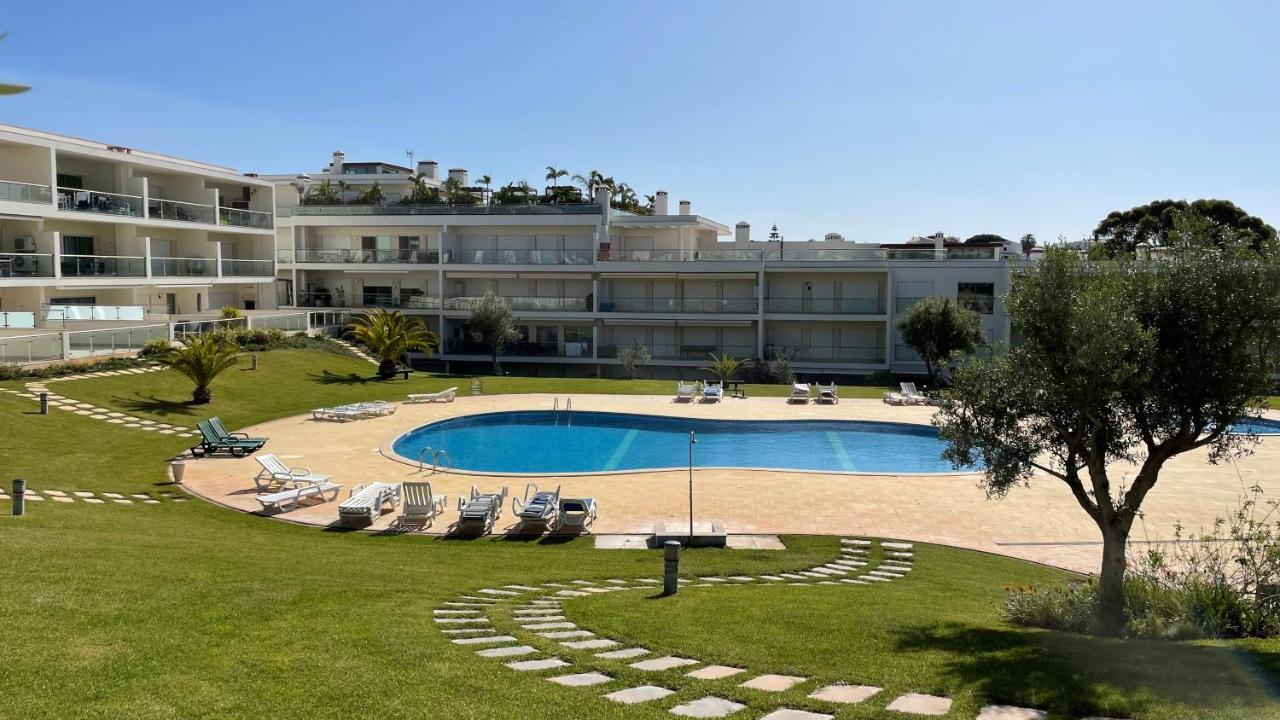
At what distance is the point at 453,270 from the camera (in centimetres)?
4606

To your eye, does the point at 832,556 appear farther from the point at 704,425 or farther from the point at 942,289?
the point at 942,289

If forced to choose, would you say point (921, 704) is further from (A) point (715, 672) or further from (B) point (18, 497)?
(B) point (18, 497)

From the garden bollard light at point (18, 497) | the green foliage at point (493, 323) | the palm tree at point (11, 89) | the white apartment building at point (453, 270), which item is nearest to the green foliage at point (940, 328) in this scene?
the white apartment building at point (453, 270)

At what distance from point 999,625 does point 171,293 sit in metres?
39.0

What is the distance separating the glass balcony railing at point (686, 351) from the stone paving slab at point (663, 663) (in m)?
35.1

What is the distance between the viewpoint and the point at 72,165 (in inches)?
1362

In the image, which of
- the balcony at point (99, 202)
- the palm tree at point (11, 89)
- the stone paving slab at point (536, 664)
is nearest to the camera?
the palm tree at point (11, 89)

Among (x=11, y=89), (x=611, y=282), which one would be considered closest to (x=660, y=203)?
(x=611, y=282)

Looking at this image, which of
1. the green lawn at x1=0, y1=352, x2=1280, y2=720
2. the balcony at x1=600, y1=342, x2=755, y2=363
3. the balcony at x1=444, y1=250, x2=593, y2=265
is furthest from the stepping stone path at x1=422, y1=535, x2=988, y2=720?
the balcony at x1=444, y1=250, x2=593, y2=265

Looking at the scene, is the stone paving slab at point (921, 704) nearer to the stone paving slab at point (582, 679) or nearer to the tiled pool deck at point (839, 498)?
the stone paving slab at point (582, 679)

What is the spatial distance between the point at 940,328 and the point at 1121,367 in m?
26.2

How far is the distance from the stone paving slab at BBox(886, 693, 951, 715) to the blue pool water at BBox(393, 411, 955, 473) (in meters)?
15.4

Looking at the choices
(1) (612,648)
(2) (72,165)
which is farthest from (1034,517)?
(2) (72,165)

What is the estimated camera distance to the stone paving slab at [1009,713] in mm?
6492
